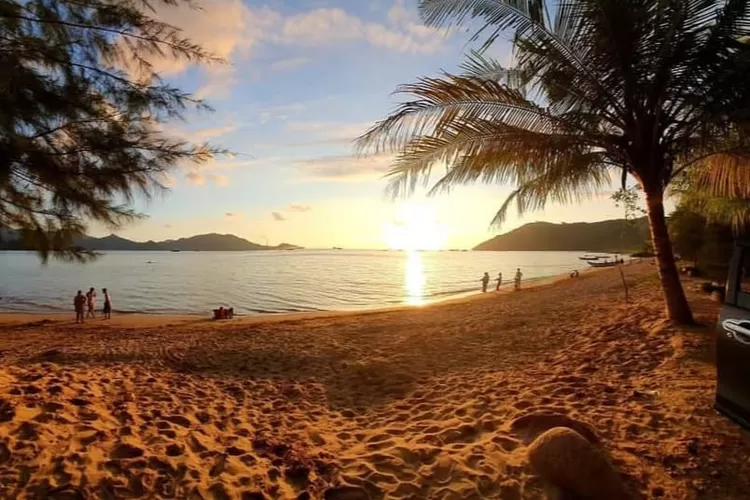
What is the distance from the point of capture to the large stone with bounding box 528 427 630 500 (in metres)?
3.04

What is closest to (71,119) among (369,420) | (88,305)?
(369,420)

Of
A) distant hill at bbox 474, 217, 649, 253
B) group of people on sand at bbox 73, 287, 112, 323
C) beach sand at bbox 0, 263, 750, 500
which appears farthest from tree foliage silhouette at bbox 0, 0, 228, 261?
Answer: distant hill at bbox 474, 217, 649, 253

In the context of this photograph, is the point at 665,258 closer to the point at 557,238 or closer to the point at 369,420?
the point at 369,420

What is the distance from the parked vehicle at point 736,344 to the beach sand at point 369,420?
0.45m

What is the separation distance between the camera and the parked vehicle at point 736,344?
10.1 ft

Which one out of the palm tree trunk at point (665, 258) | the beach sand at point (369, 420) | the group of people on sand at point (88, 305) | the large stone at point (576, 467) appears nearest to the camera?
the large stone at point (576, 467)

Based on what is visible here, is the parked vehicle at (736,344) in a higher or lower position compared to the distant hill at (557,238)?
lower

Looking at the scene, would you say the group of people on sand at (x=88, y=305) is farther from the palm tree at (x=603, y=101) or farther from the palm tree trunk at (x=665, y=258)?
the palm tree trunk at (x=665, y=258)

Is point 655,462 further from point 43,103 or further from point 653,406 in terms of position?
point 43,103

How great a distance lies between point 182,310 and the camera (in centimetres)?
2545

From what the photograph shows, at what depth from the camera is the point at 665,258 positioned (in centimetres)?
716

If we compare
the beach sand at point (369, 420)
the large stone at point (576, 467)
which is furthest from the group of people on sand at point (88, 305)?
the large stone at point (576, 467)

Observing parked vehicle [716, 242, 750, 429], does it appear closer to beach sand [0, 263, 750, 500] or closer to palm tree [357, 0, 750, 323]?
beach sand [0, 263, 750, 500]

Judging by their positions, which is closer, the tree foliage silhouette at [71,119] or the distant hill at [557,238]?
the tree foliage silhouette at [71,119]
